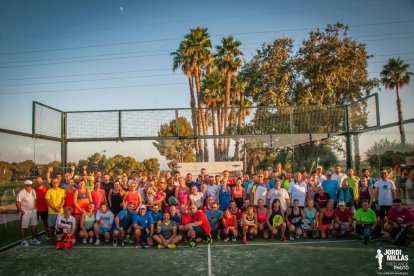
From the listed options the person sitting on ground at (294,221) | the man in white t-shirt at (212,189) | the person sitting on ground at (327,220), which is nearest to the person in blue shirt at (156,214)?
the man in white t-shirt at (212,189)

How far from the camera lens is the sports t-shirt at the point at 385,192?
955cm

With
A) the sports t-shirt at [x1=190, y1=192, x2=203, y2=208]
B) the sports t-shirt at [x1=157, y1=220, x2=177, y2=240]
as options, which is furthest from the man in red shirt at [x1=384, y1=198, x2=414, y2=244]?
the sports t-shirt at [x1=157, y1=220, x2=177, y2=240]

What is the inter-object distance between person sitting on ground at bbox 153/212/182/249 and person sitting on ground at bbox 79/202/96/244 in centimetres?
196

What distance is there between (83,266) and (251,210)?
455 centimetres

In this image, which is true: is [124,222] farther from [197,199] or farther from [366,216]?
[366,216]

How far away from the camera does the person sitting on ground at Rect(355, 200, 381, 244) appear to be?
874 cm

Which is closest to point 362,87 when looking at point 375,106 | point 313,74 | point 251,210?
point 313,74

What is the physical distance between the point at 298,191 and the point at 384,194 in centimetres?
241

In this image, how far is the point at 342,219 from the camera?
953cm

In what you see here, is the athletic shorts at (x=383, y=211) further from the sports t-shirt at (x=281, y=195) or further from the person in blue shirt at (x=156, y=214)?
the person in blue shirt at (x=156, y=214)

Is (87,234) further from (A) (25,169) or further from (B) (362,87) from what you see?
(B) (362,87)

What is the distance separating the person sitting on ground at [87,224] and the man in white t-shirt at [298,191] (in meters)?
5.85

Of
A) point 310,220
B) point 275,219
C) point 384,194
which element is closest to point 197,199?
point 275,219

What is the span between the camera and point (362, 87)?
28453 mm
